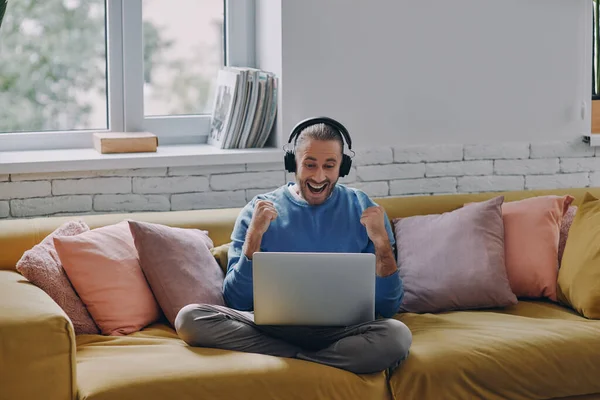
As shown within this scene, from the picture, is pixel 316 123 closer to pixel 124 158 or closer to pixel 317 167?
pixel 317 167

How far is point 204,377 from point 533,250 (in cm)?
141

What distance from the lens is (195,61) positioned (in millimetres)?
3967

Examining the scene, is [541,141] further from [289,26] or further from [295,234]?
[295,234]

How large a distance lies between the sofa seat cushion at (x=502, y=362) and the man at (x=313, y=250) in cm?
9

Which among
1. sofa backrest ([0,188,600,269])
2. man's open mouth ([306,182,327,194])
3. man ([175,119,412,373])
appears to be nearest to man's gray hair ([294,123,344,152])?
man ([175,119,412,373])

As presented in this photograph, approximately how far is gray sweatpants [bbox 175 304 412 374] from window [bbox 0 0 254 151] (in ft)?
4.11

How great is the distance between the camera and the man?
2.78m

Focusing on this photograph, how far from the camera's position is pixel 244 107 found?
12.4 ft

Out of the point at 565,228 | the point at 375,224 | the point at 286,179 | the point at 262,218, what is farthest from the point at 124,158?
the point at 565,228

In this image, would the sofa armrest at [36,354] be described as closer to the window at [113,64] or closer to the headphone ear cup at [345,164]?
the headphone ear cup at [345,164]

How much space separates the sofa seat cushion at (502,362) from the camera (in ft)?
9.17

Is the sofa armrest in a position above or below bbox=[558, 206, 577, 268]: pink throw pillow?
below

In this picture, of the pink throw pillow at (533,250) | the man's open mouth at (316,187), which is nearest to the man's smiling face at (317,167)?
the man's open mouth at (316,187)

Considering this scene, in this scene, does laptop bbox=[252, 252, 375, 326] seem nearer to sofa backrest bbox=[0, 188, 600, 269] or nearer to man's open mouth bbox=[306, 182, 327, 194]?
man's open mouth bbox=[306, 182, 327, 194]
